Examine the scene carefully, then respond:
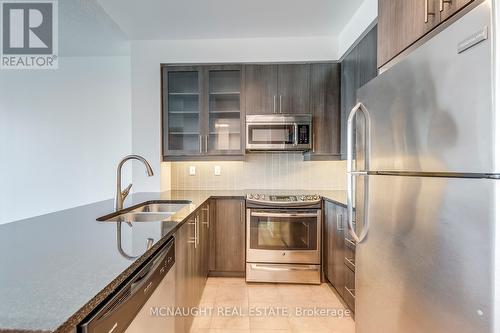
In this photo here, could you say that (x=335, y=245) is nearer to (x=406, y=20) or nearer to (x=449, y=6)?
(x=406, y=20)

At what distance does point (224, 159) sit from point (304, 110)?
1041 mm

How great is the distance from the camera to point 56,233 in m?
1.13

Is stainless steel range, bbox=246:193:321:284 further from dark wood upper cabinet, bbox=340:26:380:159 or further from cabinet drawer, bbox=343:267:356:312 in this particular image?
dark wood upper cabinet, bbox=340:26:380:159

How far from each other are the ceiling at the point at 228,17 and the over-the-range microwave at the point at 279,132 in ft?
2.93

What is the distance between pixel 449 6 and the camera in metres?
0.96

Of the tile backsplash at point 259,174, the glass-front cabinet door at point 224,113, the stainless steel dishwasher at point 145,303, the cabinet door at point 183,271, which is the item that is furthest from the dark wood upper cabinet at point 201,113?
the stainless steel dishwasher at point 145,303

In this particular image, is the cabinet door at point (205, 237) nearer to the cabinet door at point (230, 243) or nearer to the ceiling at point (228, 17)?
the cabinet door at point (230, 243)

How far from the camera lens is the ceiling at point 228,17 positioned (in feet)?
7.54

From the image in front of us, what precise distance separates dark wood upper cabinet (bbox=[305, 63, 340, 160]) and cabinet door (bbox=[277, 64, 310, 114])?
7cm

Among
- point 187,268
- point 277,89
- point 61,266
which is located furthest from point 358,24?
point 61,266

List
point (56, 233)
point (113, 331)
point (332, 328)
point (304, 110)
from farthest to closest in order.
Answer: point (304, 110), point (332, 328), point (56, 233), point (113, 331)

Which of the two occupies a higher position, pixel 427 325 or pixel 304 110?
pixel 304 110

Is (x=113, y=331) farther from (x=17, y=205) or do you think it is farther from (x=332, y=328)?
(x=17, y=205)

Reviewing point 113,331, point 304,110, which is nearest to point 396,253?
point 113,331
